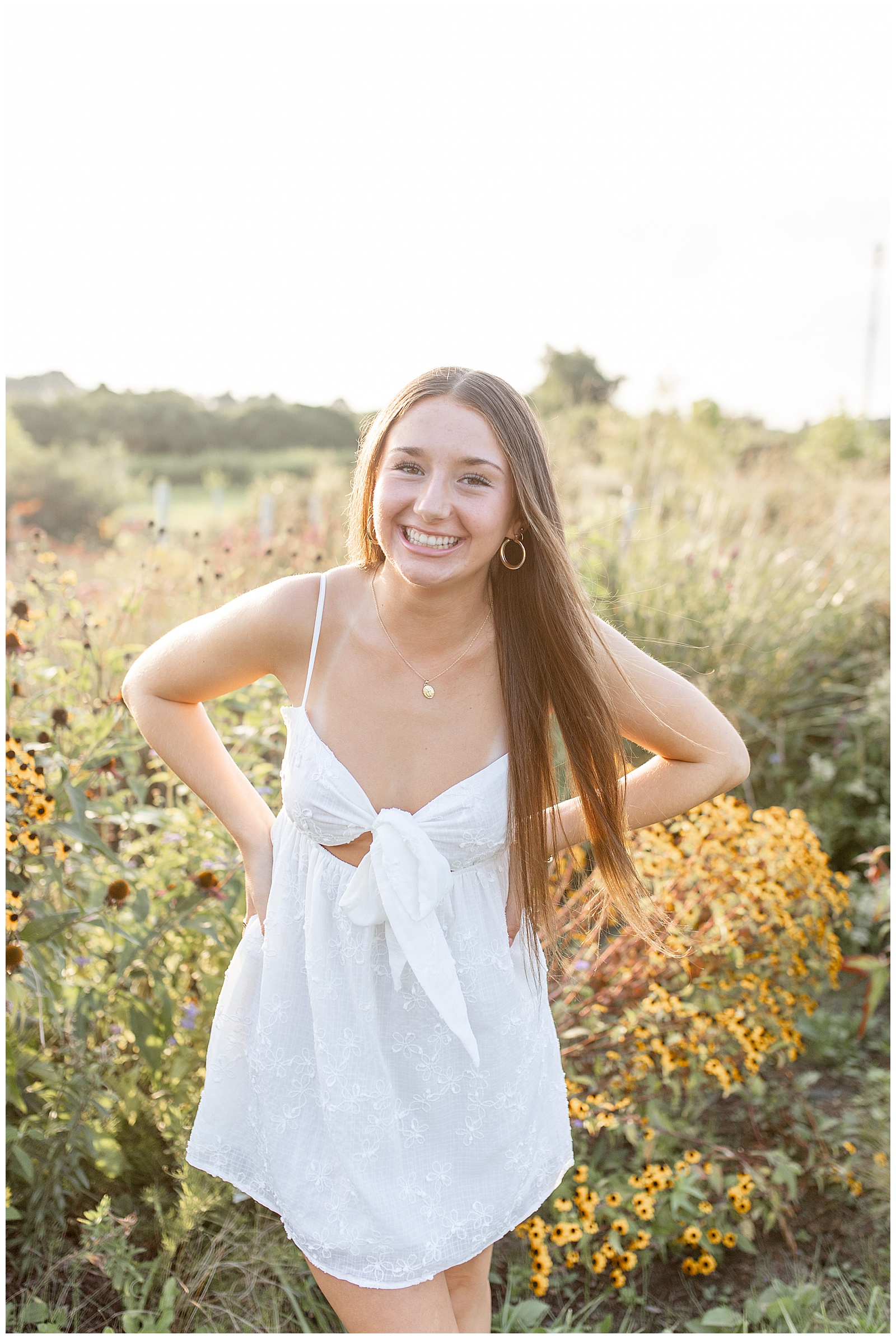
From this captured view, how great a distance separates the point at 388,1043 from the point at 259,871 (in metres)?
0.39

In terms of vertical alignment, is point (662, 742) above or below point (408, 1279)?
above

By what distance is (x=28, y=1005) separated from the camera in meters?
2.18

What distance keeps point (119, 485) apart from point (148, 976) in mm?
17670

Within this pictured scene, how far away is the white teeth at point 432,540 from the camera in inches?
60.1

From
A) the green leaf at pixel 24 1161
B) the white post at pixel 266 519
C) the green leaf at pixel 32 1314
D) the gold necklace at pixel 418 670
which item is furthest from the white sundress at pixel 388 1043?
the white post at pixel 266 519

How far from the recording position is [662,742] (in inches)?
68.1

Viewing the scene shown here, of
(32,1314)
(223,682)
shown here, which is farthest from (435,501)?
(32,1314)

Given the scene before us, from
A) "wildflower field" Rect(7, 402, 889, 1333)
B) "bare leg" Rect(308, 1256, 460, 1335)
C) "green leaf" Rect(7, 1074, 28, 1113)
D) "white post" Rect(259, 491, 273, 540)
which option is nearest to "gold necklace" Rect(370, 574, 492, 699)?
"wildflower field" Rect(7, 402, 889, 1333)

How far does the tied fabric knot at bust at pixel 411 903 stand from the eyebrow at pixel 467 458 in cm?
59

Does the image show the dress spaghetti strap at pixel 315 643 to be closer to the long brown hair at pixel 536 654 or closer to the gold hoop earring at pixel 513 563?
the long brown hair at pixel 536 654

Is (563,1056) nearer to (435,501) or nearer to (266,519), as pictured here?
(435,501)

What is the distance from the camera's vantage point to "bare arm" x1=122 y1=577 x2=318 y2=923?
1.65 metres

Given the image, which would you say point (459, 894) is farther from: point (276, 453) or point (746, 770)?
point (276, 453)

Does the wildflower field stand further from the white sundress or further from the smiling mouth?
the smiling mouth
